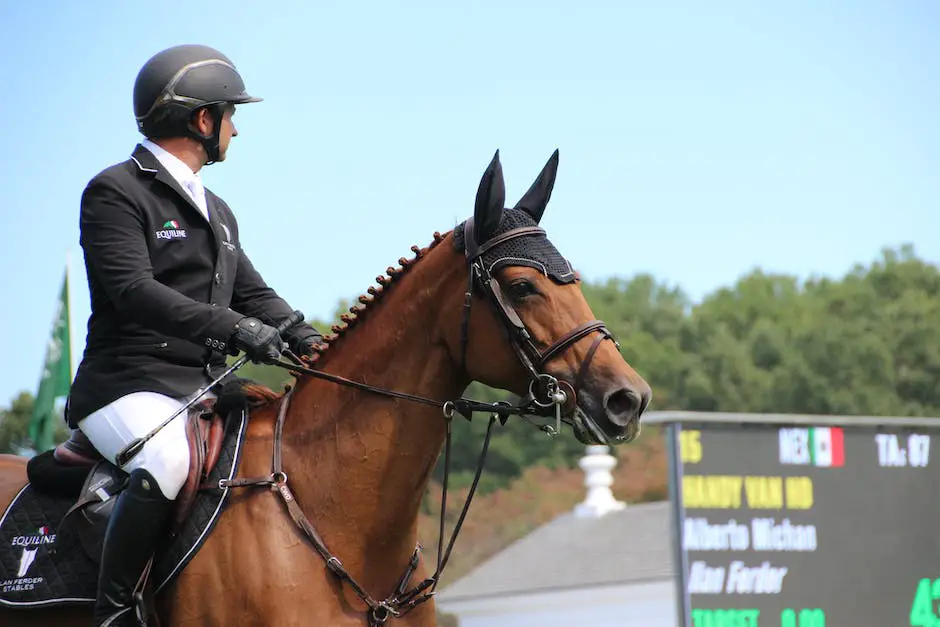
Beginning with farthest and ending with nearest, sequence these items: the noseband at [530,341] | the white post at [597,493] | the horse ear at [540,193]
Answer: the white post at [597,493]
the horse ear at [540,193]
the noseband at [530,341]

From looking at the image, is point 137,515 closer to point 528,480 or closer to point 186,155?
point 186,155

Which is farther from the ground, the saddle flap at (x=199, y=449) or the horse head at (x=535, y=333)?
the horse head at (x=535, y=333)

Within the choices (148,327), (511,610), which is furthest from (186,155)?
(511,610)

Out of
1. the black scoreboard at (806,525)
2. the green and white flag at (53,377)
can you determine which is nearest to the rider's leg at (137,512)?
the black scoreboard at (806,525)

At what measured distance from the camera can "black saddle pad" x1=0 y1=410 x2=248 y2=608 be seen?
4.68 metres

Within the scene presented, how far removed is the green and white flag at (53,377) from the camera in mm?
17125

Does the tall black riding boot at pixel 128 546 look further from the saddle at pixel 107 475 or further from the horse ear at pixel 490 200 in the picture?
the horse ear at pixel 490 200

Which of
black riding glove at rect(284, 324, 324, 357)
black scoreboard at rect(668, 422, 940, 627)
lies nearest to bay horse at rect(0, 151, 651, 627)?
black riding glove at rect(284, 324, 324, 357)

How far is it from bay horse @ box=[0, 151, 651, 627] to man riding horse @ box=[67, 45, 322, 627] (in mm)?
268

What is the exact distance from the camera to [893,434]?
10469 millimetres

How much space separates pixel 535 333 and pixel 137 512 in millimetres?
1586

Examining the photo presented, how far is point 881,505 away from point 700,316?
2352 inches

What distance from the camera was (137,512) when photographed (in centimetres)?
456

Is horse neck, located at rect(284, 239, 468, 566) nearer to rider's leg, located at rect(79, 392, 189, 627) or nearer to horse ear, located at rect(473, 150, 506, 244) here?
horse ear, located at rect(473, 150, 506, 244)
